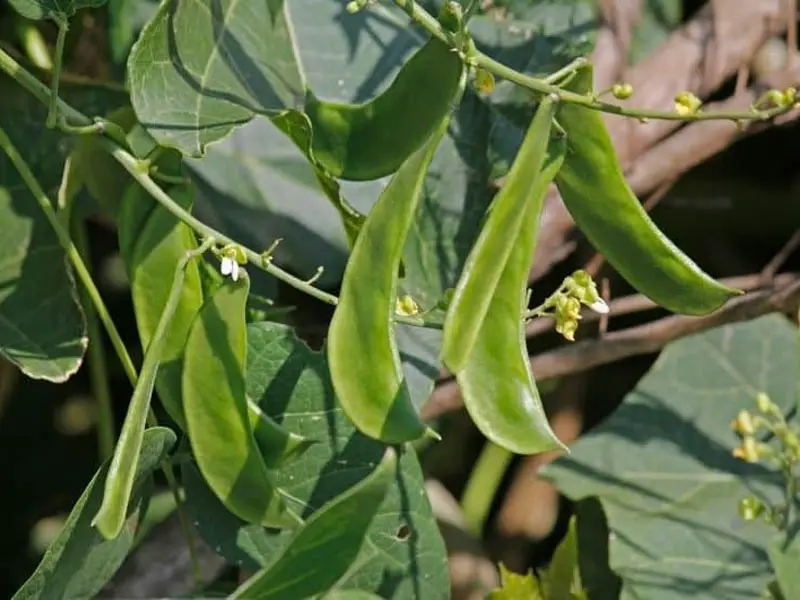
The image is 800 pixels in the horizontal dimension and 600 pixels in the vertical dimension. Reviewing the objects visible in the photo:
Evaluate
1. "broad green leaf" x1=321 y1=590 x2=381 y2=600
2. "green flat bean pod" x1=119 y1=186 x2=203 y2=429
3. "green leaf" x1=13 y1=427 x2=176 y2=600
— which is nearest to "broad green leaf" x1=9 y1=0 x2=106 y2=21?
"green flat bean pod" x1=119 y1=186 x2=203 y2=429

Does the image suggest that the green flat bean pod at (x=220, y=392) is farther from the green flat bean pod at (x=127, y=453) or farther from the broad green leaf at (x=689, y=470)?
the broad green leaf at (x=689, y=470)

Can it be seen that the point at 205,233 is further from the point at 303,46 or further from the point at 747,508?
the point at 747,508

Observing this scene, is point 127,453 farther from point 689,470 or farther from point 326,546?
point 689,470

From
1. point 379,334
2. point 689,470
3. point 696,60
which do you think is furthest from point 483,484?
point 379,334

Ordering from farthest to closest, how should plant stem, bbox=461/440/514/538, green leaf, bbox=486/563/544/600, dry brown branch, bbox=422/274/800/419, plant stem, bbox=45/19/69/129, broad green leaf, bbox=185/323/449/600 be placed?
1. plant stem, bbox=461/440/514/538
2. dry brown branch, bbox=422/274/800/419
3. green leaf, bbox=486/563/544/600
4. broad green leaf, bbox=185/323/449/600
5. plant stem, bbox=45/19/69/129

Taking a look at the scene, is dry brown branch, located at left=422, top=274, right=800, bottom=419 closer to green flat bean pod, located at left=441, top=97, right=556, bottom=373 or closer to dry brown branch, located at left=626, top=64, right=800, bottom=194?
dry brown branch, located at left=626, top=64, right=800, bottom=194

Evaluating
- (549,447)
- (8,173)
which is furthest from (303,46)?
(549,447)

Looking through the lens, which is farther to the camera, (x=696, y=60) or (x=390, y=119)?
(x=696, y=60)
